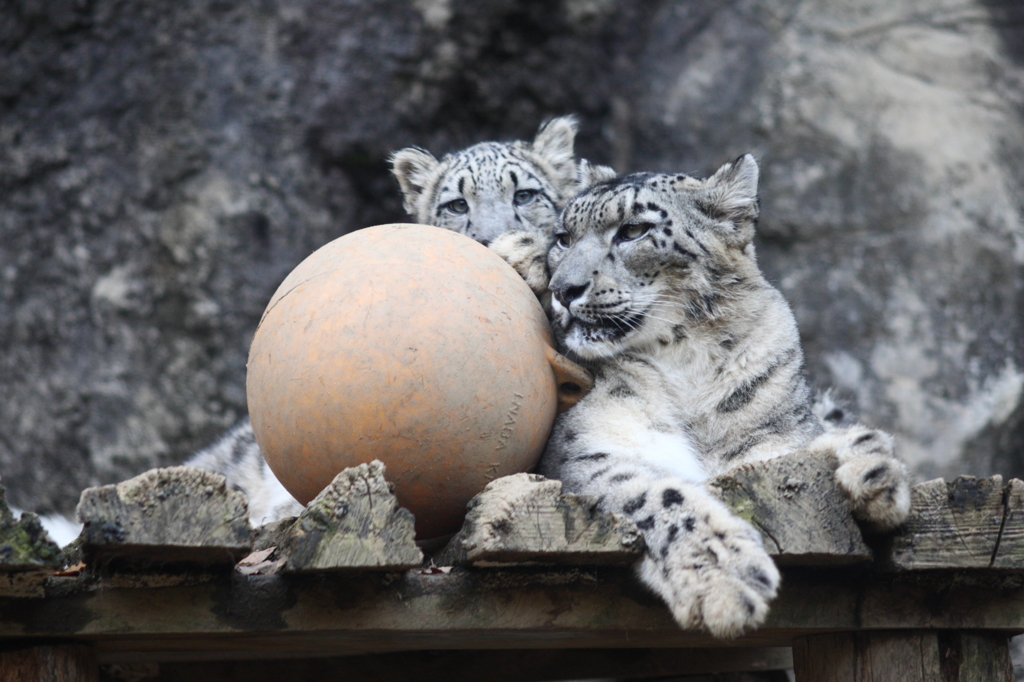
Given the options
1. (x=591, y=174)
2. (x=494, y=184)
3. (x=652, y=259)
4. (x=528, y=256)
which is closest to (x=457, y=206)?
(x=494, y=184)

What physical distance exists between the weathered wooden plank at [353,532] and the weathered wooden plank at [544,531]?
158 mm

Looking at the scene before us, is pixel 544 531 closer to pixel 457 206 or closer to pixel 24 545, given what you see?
pixel 24 545

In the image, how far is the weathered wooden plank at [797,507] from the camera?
A: 7.69 feet

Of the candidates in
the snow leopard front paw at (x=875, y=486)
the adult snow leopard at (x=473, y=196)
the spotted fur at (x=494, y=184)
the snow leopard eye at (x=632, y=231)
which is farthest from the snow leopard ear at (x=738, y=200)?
the snow leopard front paw at (x=875, y=486)

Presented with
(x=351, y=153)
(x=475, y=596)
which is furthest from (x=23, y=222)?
(x=475, y=596)

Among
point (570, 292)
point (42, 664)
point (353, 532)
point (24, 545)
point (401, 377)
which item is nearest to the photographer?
point (24, 545)

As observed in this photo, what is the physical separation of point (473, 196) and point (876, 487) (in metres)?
3.06

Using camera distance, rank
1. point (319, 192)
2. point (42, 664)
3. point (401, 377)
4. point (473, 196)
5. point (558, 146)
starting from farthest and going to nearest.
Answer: point (319, 192), point (558, 146), point (473, 196), point (401, 377), point (42, 664)

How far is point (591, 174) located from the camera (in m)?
4.01

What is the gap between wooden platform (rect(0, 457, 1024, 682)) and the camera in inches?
84.5

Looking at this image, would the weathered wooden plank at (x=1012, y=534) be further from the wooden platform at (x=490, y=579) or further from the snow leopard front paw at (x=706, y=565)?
the snow leopard front paw at (x=706, y=565)

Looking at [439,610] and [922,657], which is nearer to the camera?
[439,610]

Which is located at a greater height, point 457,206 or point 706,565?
point 706,565

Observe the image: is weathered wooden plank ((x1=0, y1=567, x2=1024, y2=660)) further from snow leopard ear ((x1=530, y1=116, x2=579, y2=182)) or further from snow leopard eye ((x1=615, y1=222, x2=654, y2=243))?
snow leopard ear ((x1=530, y1=116, x2=579, y2=182))
